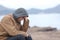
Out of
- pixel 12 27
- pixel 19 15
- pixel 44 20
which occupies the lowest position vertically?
pixel 44 20

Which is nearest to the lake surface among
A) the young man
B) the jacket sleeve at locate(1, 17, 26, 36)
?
the young man

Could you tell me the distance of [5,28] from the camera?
→ 3.91 meters

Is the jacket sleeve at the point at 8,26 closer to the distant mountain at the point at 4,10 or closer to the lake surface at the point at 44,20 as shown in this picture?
the distant mountain at the point at 4,10

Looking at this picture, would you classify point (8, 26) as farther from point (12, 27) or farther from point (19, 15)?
point (19, 15)

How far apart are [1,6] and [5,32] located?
185 inches

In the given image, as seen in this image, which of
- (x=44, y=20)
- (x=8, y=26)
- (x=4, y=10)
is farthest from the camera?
(x=44, y=20)

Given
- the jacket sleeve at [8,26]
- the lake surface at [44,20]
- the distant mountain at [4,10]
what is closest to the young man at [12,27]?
the jacket sleeve at [8,26]

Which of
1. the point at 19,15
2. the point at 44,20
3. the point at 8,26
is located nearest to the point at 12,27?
the point at 8,26

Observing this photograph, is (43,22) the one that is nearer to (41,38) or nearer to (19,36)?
(41,38)

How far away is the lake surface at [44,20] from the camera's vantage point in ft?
28.7

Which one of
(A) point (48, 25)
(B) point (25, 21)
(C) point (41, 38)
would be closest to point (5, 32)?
(B) point (25, 21)

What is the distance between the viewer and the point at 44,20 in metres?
9.06

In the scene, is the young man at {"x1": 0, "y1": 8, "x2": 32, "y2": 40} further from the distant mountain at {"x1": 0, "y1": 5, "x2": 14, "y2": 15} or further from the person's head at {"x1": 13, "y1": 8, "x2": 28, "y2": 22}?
the distant mountain at {"x1": 0, "y1": 5, "x2": 14, "y2": 15}

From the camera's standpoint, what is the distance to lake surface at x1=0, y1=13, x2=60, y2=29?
8.76 metres
